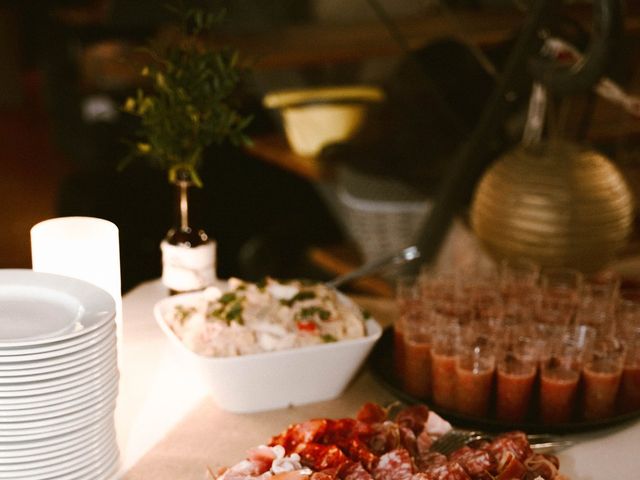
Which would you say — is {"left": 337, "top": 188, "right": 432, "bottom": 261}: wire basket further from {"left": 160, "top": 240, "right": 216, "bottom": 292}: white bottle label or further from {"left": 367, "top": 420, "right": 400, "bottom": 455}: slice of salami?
{"left": 367, "top": 420, "right": 400, "bottom": 455}: slice of salami

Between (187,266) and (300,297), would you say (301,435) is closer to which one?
(300,297)

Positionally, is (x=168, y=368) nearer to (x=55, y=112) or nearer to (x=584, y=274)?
(x=584, y=274)

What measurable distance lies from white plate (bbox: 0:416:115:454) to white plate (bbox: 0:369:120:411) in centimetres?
6

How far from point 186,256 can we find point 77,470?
29.5 inches

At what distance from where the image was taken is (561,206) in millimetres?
2273

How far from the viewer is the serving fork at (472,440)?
1.57m

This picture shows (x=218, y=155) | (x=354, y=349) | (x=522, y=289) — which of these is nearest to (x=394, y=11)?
(x=218, y=155)

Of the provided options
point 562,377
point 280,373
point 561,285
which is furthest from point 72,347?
point 561,285

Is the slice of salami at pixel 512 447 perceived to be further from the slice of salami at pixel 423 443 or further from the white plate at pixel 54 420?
the white plate at pixel 54 420

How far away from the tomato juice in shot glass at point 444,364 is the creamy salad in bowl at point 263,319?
0.47 ft

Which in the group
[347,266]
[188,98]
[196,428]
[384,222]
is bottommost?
[347,266]

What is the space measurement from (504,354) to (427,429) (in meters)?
0.26

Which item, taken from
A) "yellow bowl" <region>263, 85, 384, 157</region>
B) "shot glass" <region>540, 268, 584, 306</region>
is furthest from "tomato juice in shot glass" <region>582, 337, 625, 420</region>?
"yellow bowl" <region>263, 85, 384, 157</region>

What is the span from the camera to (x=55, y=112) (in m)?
6.76
